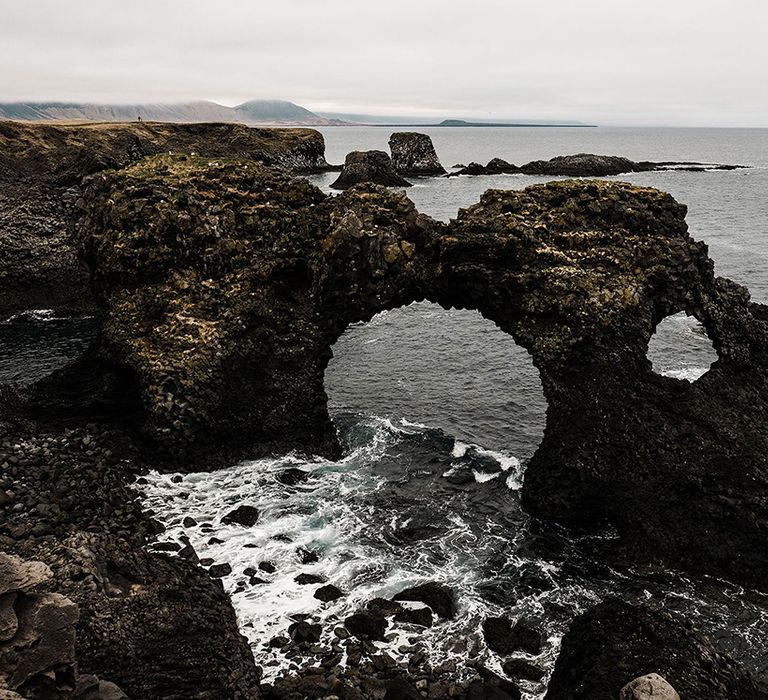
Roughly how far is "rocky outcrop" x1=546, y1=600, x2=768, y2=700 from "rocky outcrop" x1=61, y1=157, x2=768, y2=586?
8003 mm

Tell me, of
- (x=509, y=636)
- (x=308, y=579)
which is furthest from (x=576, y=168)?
(x=509, y=636)

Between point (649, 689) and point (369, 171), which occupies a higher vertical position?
point (369, 171)

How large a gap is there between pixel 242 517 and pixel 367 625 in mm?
8780

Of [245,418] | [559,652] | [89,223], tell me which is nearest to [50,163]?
[89,223]

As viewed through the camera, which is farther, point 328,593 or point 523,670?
point 328,593

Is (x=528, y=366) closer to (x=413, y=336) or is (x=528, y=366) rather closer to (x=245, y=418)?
(x=413, y=336)

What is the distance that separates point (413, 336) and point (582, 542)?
28165mm

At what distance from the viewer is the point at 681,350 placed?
4872 centimetres

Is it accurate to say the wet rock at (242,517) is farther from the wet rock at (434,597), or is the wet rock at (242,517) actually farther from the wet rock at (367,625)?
the wet rock at (434,597)

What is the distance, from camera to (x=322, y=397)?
34.6 meters

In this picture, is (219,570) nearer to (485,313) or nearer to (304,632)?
(304,632)

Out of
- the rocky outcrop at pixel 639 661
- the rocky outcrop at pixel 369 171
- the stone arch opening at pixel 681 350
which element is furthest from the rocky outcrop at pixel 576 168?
the rocky outcrop at pixel 639 661

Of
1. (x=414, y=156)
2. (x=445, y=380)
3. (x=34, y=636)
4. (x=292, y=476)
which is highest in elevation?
(x=414, y=156)

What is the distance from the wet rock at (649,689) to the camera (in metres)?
15.5
